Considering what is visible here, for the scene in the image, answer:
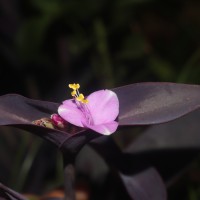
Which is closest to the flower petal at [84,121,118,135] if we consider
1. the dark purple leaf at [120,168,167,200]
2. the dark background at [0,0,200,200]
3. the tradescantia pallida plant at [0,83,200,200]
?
the tradescantia pallida plant at [0,83,200,200]

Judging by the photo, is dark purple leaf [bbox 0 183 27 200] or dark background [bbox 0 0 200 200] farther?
dark background [bbox 0 0 200 200]

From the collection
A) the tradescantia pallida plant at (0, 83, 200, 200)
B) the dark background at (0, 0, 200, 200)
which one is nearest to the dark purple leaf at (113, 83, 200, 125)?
the tradescantia pallida plant at (0, 83, 200, 200)

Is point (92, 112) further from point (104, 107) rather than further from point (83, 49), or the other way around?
point (83, 49)

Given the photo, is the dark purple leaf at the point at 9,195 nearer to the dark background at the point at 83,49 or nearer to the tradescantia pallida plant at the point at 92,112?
the tradescantia pallida plant at the point at 92,112

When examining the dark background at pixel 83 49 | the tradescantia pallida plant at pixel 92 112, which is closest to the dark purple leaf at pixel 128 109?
the tradescantia pallida plant at pixel 92 112

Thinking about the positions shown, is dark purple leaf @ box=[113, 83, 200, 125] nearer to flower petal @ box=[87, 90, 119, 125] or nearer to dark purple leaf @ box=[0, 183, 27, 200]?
flower petal @ box=[87, 90, 119, 125]

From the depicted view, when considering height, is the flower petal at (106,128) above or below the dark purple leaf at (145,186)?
above

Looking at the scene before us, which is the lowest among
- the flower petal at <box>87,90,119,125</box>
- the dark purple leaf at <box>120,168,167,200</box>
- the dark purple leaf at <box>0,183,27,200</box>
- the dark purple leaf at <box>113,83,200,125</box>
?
the dark purple leaf at <box>120,168,167,200</box>

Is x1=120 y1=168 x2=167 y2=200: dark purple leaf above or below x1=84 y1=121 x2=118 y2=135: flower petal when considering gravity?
below
